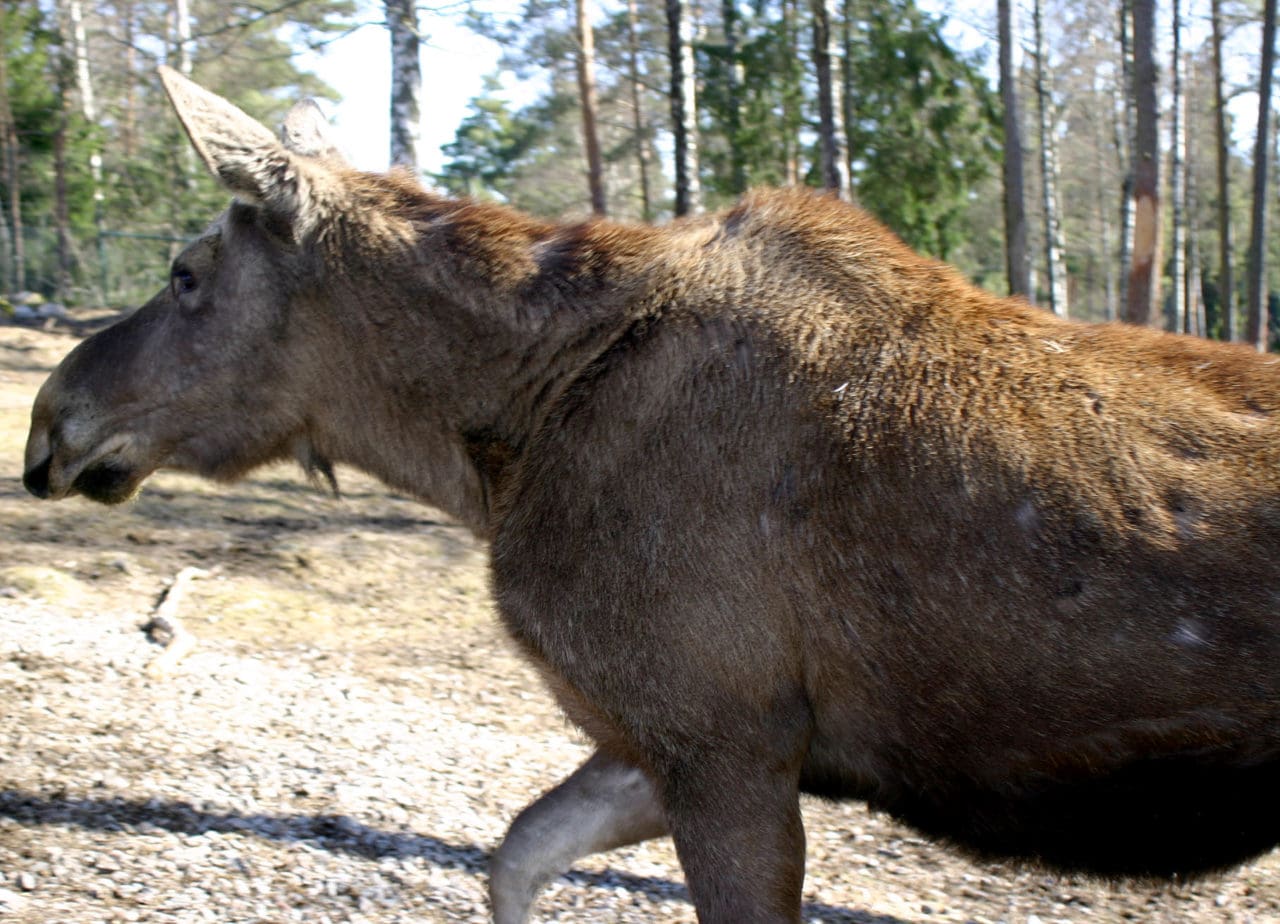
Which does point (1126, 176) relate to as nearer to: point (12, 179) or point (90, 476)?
point (12, 179)

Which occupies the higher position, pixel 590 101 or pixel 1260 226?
pixel 590 101

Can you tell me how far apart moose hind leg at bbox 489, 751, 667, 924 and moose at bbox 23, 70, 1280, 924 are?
1cm

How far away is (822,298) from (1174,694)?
1458 millimetres

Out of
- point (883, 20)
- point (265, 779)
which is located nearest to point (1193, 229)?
point (883, 20)

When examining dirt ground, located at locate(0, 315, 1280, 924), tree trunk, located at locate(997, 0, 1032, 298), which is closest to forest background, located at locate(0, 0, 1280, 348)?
tree trunk, located at locate(997, 0, 1032, 298)

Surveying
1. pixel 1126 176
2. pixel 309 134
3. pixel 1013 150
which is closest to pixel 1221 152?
pixel 1126 176

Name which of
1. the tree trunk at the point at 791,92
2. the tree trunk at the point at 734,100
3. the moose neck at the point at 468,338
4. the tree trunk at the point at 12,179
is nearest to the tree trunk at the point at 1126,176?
the tree trunk at the point at 791,92

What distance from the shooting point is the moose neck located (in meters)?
3.83

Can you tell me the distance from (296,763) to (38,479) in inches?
83.5

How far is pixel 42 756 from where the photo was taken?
534 cm

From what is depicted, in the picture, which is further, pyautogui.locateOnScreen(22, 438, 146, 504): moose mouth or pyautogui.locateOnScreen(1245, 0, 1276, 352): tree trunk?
pyautogui.locateOnScreen(1245, 0, 1276, 352): tree trunk

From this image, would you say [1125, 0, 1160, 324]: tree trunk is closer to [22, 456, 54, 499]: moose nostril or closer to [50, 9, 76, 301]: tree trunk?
[22, 456, 54, 499]: moose nostril

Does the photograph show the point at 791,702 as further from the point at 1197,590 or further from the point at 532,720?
the point at 532,720

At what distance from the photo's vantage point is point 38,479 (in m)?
4.21
